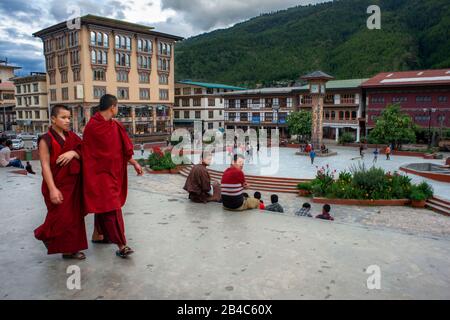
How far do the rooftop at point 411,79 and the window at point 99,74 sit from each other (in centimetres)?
3341

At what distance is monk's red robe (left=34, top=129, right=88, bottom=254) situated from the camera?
14.8 ft

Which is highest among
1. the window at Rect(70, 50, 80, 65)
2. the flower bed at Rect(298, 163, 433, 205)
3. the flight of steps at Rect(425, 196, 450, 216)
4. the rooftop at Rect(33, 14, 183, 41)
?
the rooftop at Rect(33, 14, 183, 41)

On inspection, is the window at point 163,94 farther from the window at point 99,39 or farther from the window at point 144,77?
the window at point 99,39

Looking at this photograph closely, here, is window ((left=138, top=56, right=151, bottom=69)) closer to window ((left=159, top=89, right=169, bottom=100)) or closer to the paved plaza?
window ((left=159, top=89, right=169, bottom=100))

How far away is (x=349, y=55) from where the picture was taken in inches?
2854

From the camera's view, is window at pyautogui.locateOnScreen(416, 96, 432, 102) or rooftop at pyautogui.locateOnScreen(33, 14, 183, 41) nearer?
window at pyautogui.locateOnScreen(416, 96, 432, 102)

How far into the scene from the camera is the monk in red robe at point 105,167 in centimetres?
457

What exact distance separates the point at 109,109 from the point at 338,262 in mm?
3590

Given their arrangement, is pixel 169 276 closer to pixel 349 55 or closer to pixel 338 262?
pixel 338 262

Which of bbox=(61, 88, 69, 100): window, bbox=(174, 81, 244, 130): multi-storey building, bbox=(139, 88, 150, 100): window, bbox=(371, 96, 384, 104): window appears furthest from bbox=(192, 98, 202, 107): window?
bbox=(371, 96, 384, 104): window

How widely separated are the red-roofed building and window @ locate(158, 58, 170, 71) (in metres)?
29.4

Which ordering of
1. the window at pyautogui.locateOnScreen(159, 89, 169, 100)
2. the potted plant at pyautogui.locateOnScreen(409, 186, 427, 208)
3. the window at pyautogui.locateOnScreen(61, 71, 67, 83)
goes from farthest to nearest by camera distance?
the window at pyautogui.locateOnScreen(159, 89, 169, 100) → the window at pyautogui.locateOnScreen(61, 71, 67, 83) → the potted plant at pyautogui.locateOnScreen(409, 186, 427, 208)

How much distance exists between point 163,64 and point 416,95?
1400 inches
